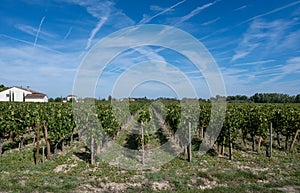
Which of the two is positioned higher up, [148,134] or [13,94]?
Result: [13,94]

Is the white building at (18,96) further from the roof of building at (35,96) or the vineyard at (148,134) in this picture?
the vineyard at (148,134)

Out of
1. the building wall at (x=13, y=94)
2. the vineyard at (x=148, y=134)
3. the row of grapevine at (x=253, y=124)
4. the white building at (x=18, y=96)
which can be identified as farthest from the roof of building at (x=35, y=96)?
the row of grapevine at (x=253, y=124)

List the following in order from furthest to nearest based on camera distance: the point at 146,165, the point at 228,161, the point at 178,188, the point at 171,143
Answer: the point at 171,143 → the point at 228,161 → the point at 146,165 → the point at 178,188

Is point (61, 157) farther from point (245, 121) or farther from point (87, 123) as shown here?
point (245, 121)

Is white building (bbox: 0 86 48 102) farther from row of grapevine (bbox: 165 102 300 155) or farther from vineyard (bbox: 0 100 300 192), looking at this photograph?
row of grapevine (bbox: 165 102 300 155)

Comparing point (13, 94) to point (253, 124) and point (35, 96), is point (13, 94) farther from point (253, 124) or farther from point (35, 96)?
point (253, 124)

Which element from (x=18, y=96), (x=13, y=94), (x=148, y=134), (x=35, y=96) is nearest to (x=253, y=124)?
(x=148, y=134)

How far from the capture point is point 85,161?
9.41 m

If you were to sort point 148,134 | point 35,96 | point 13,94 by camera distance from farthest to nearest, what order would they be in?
point 35,96, point 13,94, point 148,134

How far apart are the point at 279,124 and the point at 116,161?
26.6ft

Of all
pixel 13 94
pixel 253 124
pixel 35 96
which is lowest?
pixel 253 124

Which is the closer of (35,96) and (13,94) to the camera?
(13,94)

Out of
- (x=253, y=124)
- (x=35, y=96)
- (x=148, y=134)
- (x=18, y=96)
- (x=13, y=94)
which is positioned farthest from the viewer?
(x=35, y=96)

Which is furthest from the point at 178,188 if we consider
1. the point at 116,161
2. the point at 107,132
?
the point at 107,132
